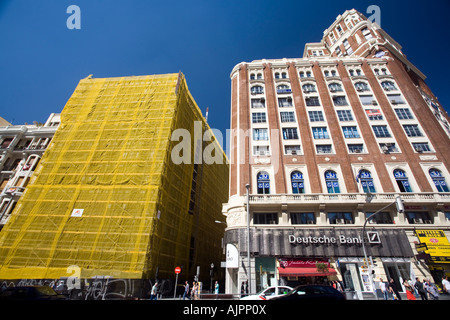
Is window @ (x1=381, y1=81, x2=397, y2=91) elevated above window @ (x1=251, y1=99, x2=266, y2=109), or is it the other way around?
window @ (x1=381, y1=81, x2=397, y2=91)

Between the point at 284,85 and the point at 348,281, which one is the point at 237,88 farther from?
the point at 348,281

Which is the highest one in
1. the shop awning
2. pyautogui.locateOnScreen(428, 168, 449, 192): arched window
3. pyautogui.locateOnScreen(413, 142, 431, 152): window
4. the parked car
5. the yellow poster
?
pyautogui.locateOnScreen(413, 142, 431, 152): window

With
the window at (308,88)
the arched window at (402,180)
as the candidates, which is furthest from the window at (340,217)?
the window at (308,88)

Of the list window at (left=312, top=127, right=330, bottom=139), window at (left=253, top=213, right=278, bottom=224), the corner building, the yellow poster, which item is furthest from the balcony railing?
window at (left=312, top=127, right=330, bottom=139)

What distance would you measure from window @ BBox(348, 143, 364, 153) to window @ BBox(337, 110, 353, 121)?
15.3 feet

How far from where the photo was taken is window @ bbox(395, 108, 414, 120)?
102 ft

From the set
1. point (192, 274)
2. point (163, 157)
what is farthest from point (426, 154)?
point (192, 274)

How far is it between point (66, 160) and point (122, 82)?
15.3m

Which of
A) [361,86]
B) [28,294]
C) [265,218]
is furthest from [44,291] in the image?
[361,86]

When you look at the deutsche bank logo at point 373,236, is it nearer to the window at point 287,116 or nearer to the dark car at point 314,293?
the dark car at point 314,293

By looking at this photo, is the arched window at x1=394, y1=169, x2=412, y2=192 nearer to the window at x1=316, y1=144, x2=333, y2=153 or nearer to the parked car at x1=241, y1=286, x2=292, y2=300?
the window at x1=316, y1=144, x2=333, y2=153

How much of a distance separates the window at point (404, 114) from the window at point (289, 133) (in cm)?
1576

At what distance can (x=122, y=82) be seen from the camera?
34969 mm

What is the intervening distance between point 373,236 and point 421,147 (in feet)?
50.9
